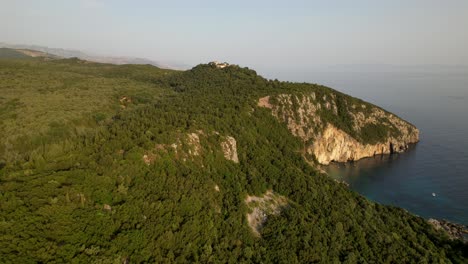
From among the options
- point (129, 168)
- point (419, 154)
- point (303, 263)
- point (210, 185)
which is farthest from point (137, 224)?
point (419, 154)

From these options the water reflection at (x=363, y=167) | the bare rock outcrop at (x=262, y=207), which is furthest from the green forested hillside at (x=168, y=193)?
the water reflection at (x=363, y=167)

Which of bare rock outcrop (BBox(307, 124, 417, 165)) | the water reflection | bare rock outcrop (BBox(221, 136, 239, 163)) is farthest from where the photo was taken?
bare rock outcrop (BBox(307, 124, 417, 165))

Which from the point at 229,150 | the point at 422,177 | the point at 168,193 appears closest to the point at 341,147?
the point at 422,177

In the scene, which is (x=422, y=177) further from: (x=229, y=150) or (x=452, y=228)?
(x=229, y=150)

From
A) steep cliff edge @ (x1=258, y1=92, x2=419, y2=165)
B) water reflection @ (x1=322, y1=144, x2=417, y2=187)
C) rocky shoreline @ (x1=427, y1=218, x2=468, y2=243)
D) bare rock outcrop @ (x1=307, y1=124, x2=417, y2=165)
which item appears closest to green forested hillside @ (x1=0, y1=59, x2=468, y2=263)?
rocky shoreline @ (x1=427, y1=218, x2=468, y2=243)

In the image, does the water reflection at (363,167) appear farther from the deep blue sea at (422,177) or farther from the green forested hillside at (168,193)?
the green forested hillside at (168,193)

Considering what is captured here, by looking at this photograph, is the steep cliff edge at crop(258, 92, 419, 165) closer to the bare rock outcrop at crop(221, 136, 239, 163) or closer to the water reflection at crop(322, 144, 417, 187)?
the water reflection at crop(322, 144, 417, 187)
